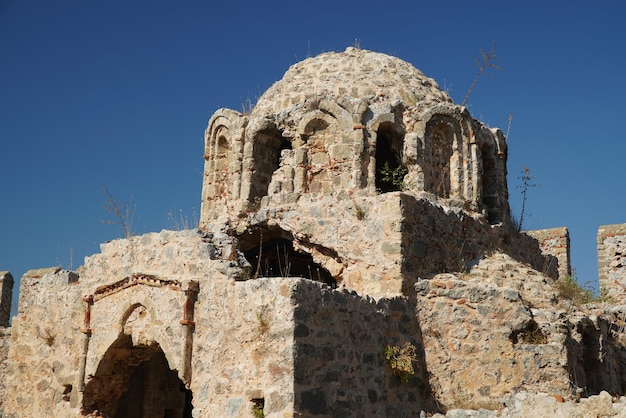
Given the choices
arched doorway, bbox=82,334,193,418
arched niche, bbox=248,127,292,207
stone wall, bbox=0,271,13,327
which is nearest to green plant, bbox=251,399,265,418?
arched doorway, bbox=82,334,193,418

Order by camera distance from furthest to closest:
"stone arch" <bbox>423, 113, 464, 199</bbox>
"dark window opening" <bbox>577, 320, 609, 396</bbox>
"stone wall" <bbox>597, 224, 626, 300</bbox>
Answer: "stone wall" <bbox>597, 224, 626, 300</bbox> → "stone arch" <bbox>423, 113, 464, 199</bbox> → "dark window opening" <bbox>577, 320, 609, 396</bbox>

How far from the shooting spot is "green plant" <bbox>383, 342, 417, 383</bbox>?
10.3m

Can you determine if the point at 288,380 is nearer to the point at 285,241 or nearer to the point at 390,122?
the point at 285,241

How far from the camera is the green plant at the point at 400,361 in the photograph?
1031 centimetres

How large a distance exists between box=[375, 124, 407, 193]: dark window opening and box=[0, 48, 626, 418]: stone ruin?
0.05 m

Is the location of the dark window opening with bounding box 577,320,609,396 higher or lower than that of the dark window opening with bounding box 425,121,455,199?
lower

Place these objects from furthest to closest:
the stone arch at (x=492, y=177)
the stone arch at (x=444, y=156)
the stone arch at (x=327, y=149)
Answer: the stone arch at (x=492, y=177) → the stone arch at (x=444, y=156) → the stone arch at (x=327, y=149)

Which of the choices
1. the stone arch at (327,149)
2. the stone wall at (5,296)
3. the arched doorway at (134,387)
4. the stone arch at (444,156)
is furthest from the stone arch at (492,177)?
the stone wall at (5,296)

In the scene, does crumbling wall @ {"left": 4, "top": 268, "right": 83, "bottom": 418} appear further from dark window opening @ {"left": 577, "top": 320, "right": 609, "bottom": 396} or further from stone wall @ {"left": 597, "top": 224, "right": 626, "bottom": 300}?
stone wall @ {"left": 597, "top": 224, "right": 626, "bottom": 300}

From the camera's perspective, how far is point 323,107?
1378 centimetres

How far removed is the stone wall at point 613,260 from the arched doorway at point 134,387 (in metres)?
9.33

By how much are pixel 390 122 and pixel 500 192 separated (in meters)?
2.79

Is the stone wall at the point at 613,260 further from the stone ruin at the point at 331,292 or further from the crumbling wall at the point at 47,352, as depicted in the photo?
the crumbling wall at the point at 47,352

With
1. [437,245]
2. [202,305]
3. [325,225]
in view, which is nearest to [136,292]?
[202,305]
